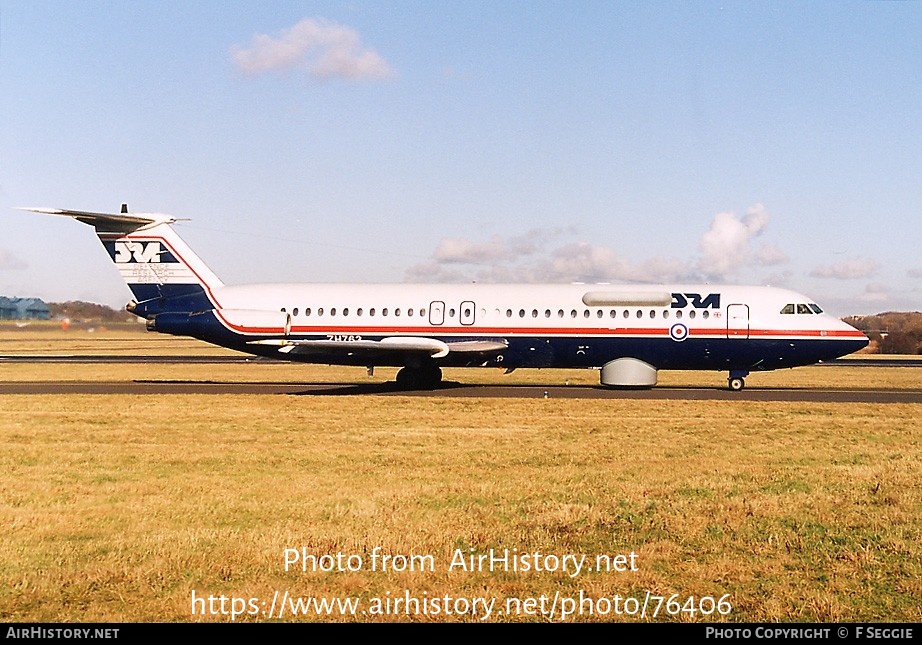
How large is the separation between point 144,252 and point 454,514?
26.4m

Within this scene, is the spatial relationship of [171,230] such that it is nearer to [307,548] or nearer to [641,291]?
[641,291]

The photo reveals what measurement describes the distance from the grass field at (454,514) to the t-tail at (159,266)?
12257 mm

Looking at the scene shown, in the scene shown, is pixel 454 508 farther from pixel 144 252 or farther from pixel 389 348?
pixel 144 252

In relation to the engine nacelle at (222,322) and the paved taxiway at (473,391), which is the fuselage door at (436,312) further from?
the engine nacelle at (222,322)

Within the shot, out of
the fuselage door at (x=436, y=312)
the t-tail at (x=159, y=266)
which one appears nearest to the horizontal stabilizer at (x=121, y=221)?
the t-tail at (x=159, y=266)

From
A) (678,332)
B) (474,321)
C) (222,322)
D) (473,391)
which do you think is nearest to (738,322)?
(678,332)

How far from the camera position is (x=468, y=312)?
1264 inches

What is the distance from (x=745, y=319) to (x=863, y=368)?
82.8ft

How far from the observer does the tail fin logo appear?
111ft

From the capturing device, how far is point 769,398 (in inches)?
1164

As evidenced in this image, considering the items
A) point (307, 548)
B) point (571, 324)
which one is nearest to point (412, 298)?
point (571, 324)

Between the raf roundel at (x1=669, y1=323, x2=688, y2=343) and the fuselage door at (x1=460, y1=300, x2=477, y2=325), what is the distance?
7084 mm

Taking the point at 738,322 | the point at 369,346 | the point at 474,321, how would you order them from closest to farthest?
1. the point at 369,346
2. the point at 738,322
3. the point at 474,321

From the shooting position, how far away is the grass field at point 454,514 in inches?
312
